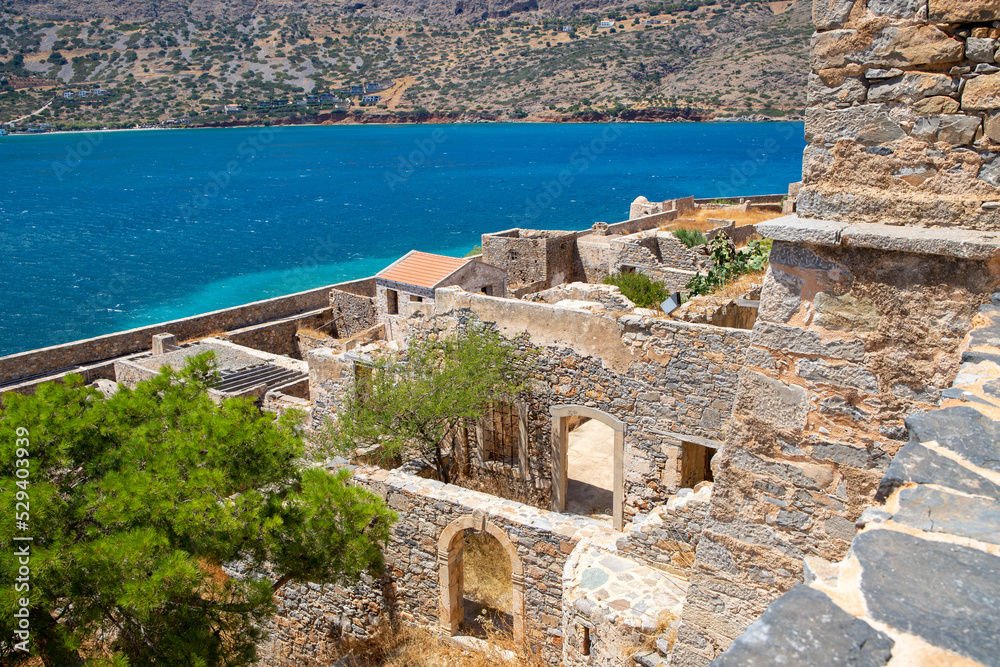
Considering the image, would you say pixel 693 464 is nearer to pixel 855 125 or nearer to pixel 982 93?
pixel 855 125

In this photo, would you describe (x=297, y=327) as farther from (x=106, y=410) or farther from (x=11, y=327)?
(x=11, y=327)

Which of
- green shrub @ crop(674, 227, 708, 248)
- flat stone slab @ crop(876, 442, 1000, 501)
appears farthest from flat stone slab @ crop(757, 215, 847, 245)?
green shrub @ crop(674, 227, 708, 248)

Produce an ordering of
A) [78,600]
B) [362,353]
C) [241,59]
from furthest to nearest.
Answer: [241,59] < [362,353] < [78,600]

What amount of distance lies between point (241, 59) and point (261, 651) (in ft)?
647

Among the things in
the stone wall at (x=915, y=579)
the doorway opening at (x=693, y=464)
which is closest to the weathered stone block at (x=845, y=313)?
the stone wall at (x=915, y=579)

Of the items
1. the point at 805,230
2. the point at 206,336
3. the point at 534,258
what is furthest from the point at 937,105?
the point at 206,336

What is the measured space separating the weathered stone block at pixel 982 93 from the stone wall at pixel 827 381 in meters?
0.64

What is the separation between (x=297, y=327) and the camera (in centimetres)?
2395

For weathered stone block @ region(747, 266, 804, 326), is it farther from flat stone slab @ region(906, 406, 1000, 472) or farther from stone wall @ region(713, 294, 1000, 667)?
stone wall @ region(713, 294, 1000, 667)

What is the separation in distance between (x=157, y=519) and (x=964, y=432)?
6198 mm

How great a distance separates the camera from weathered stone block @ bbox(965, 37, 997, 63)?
3.50 meters

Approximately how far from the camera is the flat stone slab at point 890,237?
135 inches

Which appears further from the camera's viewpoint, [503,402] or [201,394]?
[503,402]

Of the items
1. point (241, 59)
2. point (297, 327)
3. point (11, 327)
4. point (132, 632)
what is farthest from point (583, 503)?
point (241, 59)
